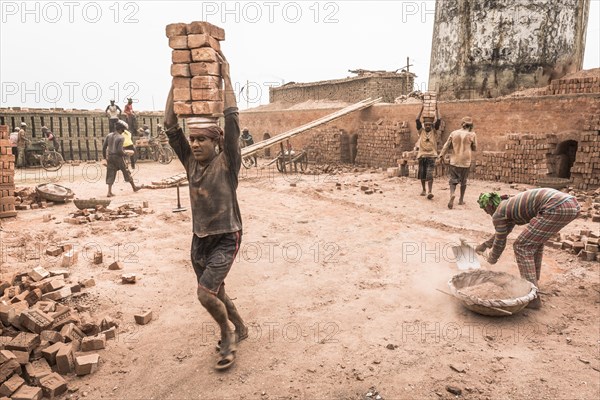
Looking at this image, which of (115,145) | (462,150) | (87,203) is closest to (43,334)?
(87,203)

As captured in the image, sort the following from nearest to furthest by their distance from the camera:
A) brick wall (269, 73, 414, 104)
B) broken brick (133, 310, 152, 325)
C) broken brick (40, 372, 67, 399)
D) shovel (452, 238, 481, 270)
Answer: broken brick (40, 372, 67, 399) < broken brick (133, 310, 152, 325) < shovel (452, 238, 481, 270) < brick wall (269, 73, 414, 104)

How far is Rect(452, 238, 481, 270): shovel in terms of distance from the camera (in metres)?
5.24

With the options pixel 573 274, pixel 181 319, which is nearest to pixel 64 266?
pixel 181 319

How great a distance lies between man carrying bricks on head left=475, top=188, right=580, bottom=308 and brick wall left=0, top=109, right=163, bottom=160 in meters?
18.9

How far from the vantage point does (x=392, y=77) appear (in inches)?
883

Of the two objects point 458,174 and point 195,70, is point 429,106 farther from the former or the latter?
point 195,70

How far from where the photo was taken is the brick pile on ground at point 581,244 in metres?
5.46

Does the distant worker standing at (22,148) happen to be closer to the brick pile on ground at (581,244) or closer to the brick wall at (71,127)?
the brick wall at (71,127)

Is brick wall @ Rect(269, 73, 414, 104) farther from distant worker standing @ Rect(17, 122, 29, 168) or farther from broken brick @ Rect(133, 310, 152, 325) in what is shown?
broken brick @ Rect(133, 310, 152, 325)

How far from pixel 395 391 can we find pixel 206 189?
200 cm

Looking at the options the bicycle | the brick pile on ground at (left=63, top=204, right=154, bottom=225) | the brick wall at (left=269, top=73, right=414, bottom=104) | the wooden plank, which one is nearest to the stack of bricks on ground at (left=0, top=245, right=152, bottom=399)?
the brick pile on ground at (left=63, top=204, right=154, bottom=225)

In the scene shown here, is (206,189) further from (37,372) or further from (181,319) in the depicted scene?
(37,372)

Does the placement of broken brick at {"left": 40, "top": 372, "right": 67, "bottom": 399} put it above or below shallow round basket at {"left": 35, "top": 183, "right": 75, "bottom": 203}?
below

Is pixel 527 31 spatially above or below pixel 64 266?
above
